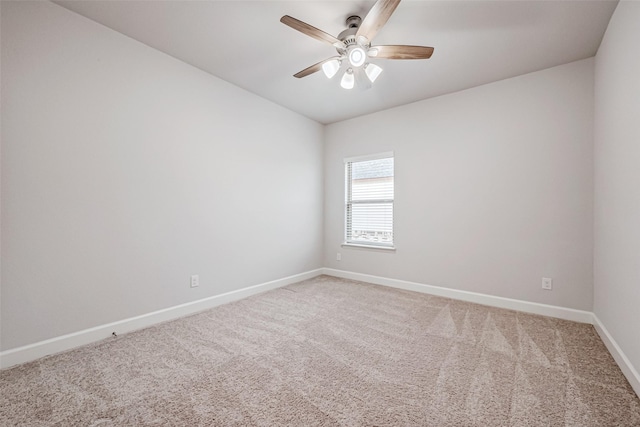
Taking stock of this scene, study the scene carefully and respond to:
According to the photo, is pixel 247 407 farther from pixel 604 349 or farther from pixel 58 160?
pixel 604 349

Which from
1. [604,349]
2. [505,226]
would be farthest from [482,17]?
[604,349]

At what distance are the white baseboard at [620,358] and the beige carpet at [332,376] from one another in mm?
47

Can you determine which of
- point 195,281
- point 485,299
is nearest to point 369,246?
point 485,299

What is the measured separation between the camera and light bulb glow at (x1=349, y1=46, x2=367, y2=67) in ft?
6.87

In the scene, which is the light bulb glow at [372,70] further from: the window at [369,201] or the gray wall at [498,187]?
the window at [369,201]

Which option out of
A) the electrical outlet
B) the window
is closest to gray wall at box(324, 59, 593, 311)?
the window

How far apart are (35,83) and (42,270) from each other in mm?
1370

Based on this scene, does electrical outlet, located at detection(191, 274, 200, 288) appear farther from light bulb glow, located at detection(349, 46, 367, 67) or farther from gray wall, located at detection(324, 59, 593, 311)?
light bulb glow, located at detection(349, 46, 367, 67)

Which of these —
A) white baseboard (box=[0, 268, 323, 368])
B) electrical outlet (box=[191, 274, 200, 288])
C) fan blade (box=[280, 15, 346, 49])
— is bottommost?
white baseboard (box=[0, 268, 323, 368])

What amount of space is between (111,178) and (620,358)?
4100 mm

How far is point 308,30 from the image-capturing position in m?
1.87

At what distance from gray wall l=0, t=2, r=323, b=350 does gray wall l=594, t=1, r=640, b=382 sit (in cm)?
336

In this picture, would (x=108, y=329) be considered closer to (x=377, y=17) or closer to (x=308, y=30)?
(x=308, y=30)

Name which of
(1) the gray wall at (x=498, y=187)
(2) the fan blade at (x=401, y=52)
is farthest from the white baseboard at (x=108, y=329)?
(2) the fan blade at (x=401, y=52)
